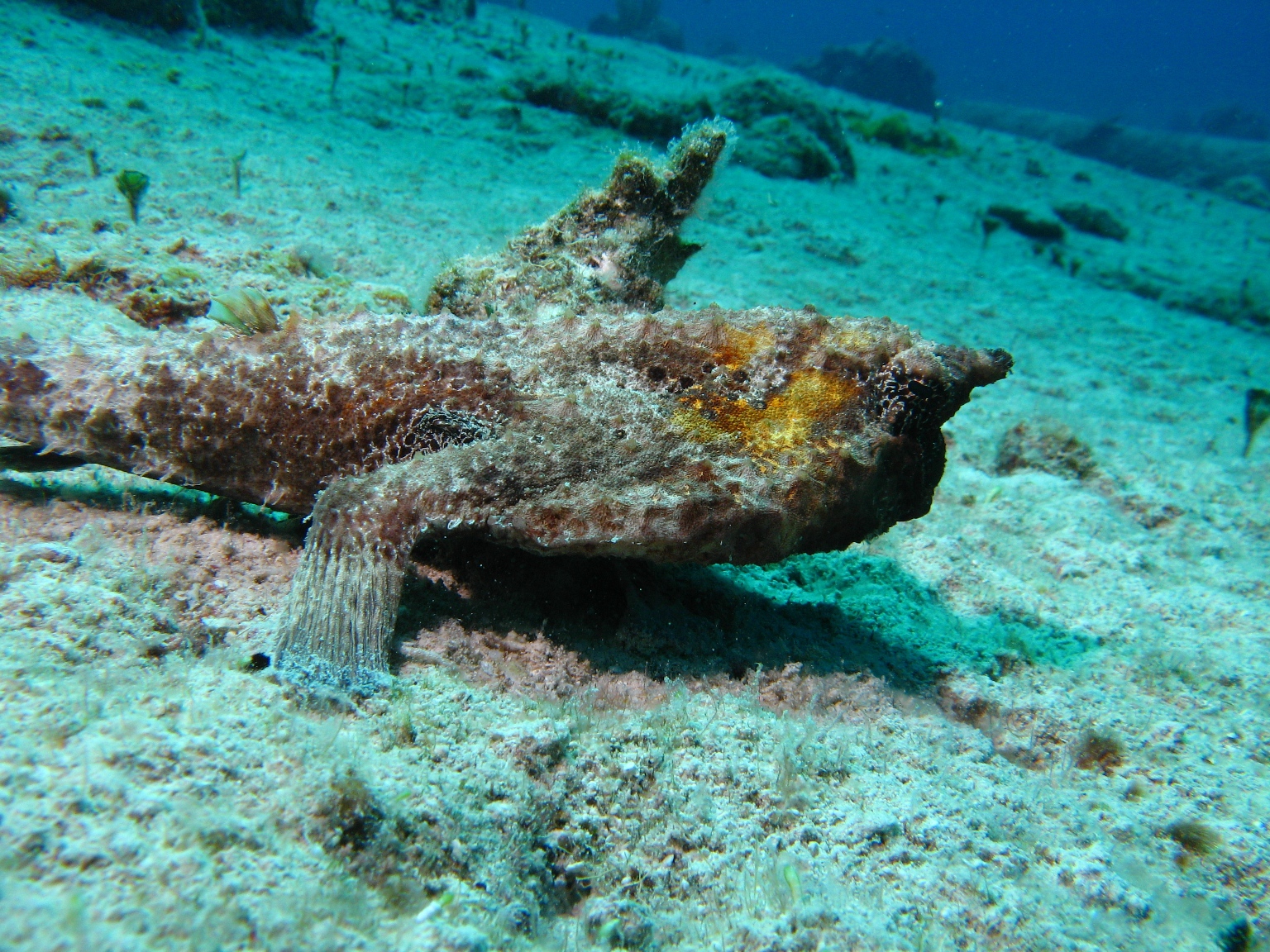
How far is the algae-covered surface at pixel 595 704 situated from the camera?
5.36ft

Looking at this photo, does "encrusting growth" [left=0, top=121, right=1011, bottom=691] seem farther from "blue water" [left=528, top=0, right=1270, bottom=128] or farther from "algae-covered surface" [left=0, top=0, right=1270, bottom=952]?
"blue water" [left=528, top=0, right=1270, bottom=128]

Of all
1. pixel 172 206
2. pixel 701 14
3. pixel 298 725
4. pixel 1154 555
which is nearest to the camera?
pixel 298 725

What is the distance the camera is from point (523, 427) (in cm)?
277

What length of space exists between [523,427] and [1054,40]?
139 m

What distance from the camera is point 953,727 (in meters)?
2.97

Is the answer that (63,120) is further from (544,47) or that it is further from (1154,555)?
(544,47)

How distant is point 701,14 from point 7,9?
101 meters

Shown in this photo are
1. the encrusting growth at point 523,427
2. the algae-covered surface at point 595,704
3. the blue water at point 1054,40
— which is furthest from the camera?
the blue water at point 1054,40

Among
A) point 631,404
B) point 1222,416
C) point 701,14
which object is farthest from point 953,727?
point 701,14

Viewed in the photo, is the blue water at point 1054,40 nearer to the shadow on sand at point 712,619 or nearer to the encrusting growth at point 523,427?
the shadow on sand at point 712,619

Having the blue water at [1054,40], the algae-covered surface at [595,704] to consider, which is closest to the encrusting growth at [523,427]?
the algae-covered surface at [595,704]

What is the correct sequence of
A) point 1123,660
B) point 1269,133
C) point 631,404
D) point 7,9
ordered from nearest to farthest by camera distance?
1. point 631,404
2. point 1123,660
3. point 7,9
4. point 1269,133

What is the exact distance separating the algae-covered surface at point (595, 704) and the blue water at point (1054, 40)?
5503 cm

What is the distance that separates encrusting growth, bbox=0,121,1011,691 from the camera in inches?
99.7
